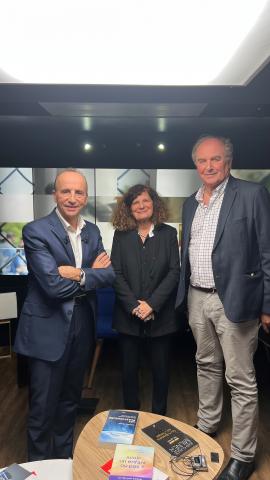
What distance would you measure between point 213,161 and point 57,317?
4.26 feet

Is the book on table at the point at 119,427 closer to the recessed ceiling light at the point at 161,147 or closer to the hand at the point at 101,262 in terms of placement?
the hand at the point at 101,262

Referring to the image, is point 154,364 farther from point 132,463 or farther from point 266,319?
point 132,463

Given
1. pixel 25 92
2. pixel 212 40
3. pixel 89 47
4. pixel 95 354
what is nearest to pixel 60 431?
pixel 95 354

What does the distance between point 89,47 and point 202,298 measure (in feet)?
4.98

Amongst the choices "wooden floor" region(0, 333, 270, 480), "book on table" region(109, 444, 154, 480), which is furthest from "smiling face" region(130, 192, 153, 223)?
"wooden floor" region(0, 333, 270, 480)

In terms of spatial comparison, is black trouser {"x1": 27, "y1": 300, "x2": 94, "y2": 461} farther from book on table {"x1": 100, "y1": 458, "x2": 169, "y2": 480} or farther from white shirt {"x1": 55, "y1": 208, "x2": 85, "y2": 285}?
book on table {"x1": 100, "y1": 458, "x2": 169, "y2": 480}

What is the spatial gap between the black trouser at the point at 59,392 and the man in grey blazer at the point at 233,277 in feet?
2.44

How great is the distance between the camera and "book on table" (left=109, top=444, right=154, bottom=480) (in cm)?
139

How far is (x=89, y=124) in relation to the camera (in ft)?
13.0

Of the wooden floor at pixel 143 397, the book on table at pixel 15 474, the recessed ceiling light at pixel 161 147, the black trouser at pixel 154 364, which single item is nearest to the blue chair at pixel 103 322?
the wooden floor at pixel 143 397

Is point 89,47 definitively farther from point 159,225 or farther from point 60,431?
point 60,431

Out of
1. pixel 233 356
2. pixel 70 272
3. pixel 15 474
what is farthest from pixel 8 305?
pixel 233 356

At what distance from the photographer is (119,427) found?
168 centimetres

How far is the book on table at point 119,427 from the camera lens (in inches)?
63.1
